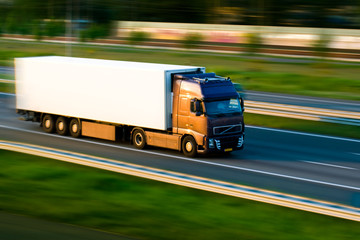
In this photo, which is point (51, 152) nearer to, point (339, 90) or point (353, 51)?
point (339, 90)

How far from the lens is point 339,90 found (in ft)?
134

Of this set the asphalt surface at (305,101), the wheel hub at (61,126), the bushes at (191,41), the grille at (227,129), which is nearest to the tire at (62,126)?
the wheel hub at (61,126)

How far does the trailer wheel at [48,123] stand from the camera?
78.9ft

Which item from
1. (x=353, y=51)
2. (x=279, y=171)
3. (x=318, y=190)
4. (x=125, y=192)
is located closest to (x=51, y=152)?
(x=125, y=192)

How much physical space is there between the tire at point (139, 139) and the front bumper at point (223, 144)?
2.36 meters

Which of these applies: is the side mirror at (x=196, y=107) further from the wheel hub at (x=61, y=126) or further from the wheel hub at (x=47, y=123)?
the wheel hub at (x=47, y=123)

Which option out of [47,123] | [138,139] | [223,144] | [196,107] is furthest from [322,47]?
[196,107]

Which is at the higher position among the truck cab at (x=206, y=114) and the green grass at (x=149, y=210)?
the truck cab at (x=206, y=114)

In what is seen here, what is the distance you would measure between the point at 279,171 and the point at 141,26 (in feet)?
209

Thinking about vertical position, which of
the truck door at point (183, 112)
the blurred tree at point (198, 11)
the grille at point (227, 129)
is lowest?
the grille at point (227, 129)

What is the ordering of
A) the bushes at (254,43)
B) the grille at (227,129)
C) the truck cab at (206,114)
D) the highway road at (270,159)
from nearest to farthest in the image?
the highway road at (270,159)
the truck cab at (206,114)
the grille at (227,129)
the bushes at (254,43)

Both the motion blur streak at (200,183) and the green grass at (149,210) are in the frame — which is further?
the motion blur streak at (200,183)

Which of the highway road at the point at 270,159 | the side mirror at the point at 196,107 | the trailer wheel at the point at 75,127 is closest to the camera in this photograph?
the highway road at the point at 270,159

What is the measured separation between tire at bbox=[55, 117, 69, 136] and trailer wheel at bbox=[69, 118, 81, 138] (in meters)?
0.20
